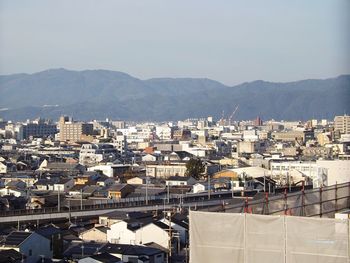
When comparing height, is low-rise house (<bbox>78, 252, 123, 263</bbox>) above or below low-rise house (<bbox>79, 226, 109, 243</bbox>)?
above

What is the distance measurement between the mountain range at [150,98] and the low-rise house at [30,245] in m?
46.2

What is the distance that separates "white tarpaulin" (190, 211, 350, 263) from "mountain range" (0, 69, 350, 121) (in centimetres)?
4857

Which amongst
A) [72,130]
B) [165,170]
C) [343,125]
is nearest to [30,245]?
[165,170]

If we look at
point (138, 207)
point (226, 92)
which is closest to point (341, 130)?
point (138, 207)

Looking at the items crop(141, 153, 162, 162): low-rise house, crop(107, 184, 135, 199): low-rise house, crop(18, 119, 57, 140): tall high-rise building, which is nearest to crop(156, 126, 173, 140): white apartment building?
crop(18, 119, 57, 140): tall high-rise building

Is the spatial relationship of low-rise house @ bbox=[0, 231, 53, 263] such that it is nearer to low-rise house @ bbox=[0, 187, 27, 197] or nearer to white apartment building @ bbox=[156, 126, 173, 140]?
low-rise house @ bbox=[0, 187, 27, 197]

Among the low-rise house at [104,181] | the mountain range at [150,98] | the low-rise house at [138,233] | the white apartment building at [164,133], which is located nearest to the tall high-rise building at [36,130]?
the white apartment building at [164,133]

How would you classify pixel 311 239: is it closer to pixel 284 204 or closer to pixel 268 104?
pixel 284 204

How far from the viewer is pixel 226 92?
106 meters

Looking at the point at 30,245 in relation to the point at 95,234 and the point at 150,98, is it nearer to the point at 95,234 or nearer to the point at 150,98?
the point at 95,234

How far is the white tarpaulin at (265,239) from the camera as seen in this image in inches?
102

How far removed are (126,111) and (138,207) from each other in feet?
255

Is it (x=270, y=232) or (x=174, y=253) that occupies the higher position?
(x=270, y=232)

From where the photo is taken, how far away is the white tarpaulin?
8.53 ft
